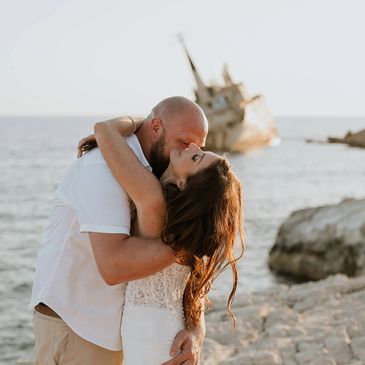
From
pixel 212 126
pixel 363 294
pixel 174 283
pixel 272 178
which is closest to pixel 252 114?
pixel 212 126

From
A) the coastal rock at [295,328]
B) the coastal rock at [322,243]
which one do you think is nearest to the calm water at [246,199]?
the coastal rock at [322,243]

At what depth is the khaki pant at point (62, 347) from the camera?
262 centimetres

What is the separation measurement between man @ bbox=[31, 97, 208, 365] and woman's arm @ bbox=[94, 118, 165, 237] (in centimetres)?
1

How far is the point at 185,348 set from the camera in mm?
2555

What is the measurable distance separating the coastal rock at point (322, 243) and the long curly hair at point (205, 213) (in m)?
8.11

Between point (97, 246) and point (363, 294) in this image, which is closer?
point (97, 246)

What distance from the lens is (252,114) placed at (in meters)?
59.8

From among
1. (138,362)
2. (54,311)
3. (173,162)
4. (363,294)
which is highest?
(173,162)

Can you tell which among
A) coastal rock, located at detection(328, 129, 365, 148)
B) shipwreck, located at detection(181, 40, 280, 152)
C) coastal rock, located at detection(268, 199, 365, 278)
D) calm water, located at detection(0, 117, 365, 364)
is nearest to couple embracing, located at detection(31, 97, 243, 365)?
calm water, located at detection(0, 117, 365, 364)

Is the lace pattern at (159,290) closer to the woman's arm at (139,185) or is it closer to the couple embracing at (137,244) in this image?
the couple embracing at (137,244)

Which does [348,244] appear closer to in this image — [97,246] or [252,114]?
[97,246]

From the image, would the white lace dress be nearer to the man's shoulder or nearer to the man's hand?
the man's hand

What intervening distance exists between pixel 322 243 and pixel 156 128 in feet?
29.5

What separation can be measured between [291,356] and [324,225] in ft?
19.9
